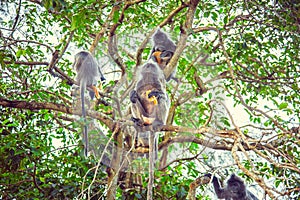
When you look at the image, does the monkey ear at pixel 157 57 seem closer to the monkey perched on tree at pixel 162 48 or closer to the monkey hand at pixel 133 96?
the monkey perched on tree at pixel 162 48

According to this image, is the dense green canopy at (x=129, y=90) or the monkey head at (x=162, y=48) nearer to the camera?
the dense green canopy at (x=129, y=90)

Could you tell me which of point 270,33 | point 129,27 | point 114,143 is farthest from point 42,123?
point 270,33

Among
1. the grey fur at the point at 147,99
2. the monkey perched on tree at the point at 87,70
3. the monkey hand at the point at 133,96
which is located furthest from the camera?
the monkey perched on tree at the point at 87,70

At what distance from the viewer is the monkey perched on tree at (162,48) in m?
3.64

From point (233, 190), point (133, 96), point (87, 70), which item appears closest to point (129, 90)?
point (133, 96)

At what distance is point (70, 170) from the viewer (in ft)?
11.8

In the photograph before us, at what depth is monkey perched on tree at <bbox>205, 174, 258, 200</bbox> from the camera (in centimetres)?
323

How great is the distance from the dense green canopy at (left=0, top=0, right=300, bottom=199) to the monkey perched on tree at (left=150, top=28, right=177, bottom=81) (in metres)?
0.08

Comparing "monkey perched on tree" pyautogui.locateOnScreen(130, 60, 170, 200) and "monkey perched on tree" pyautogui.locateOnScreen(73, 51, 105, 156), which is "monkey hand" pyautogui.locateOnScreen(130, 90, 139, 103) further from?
"monkey perched on tree" pyautogui.locateOnScreen(73, 51, 105, 156)

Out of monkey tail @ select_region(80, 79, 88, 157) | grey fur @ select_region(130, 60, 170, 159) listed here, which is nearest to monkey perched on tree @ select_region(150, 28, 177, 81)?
grey fur @ select_region(130, 60, 170, 159)

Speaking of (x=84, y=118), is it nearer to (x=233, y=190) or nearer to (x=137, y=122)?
(x=137, y=122)

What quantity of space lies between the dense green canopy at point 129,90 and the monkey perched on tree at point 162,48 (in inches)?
3.1

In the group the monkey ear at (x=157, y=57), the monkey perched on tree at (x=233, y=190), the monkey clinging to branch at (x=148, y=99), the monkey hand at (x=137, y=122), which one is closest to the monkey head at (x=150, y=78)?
the monkey clinging to branch at (x=148, y=99)

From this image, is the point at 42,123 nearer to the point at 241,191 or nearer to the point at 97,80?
the point at 97,80
